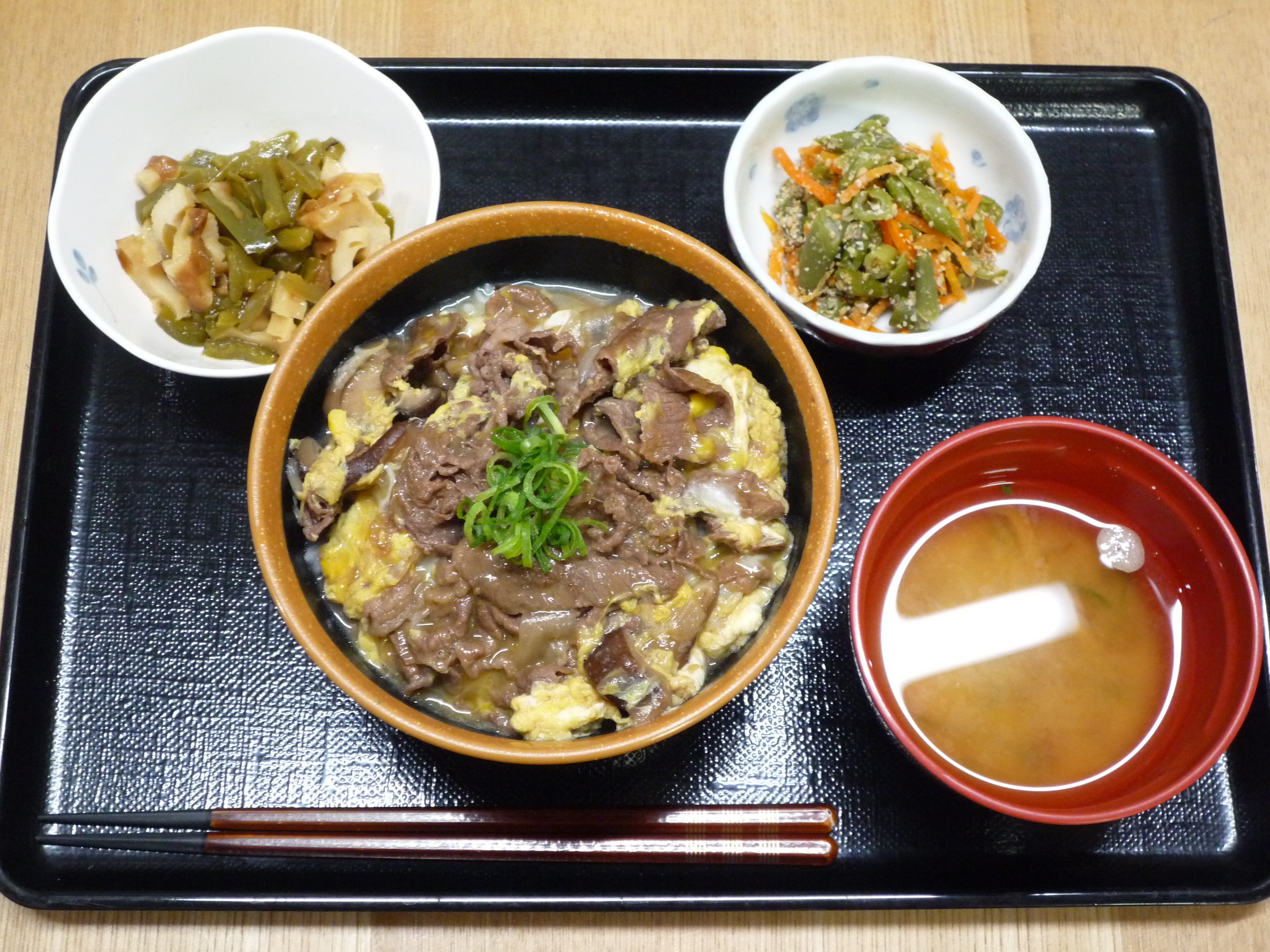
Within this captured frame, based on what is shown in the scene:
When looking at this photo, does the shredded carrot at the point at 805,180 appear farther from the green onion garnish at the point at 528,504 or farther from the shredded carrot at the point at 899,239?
the green onion garnish at the point at 528,504

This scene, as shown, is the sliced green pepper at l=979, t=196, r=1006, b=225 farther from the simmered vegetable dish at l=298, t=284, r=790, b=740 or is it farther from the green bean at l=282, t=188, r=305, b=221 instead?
the green bean at l=282, t=188, r=305, b=221

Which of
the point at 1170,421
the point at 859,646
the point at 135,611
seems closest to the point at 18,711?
the point at 135,611

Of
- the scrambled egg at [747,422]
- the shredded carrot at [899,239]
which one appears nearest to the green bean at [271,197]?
the scrambled egg at [747,422]

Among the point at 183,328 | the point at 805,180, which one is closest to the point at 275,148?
the point at 183,328

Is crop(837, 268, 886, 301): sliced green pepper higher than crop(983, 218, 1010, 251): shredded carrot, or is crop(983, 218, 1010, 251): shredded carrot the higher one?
crop(983, 218, 1010, 251): shredded carrot

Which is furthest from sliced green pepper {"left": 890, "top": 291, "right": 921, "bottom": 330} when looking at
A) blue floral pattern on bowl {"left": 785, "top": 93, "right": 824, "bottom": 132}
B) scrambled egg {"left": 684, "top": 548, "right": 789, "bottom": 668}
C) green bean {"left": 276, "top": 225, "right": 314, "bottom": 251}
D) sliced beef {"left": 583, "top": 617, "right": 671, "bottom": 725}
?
green bean {"left": 276, "top": 225, "right": 314, "bottom": 251}

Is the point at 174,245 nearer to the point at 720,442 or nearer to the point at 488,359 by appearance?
the point at 488,359
